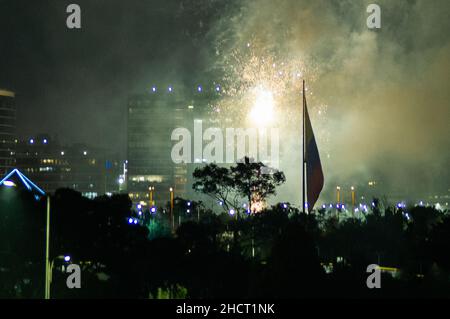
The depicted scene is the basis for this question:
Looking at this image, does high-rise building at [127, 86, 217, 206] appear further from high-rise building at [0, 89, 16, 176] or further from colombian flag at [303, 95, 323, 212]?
colombian flag at [303, 95, 323, 212]

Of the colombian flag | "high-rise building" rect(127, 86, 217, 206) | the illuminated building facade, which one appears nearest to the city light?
the colombian flag

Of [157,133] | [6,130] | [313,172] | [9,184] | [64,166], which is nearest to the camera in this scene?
[313,172]

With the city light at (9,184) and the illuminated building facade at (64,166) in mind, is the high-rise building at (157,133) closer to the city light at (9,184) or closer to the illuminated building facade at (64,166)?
the illuminated building facade at (64,166)

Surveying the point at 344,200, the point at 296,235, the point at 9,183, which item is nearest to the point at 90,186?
the point at 344,200

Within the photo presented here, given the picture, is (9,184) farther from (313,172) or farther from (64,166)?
(64,166)

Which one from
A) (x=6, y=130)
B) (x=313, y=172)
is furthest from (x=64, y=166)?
(x=313, y=172)

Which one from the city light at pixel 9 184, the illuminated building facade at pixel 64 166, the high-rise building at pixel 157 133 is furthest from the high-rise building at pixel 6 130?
the city light at pixel 9 184
